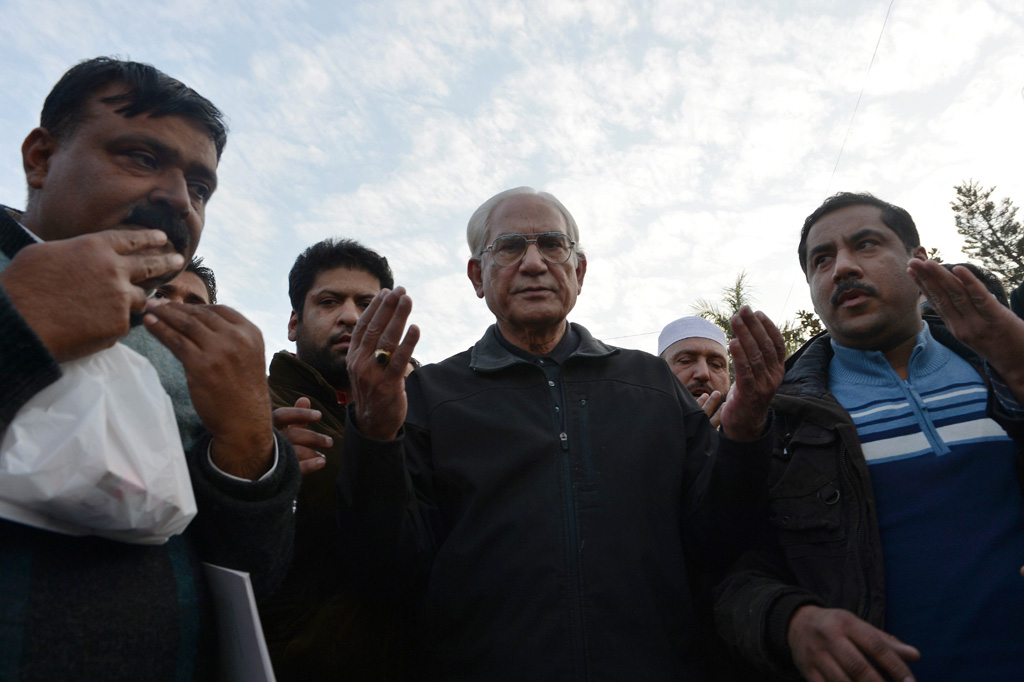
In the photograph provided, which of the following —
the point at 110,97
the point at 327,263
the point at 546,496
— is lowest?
the point at 546,496

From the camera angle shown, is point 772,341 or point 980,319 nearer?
point 980,319

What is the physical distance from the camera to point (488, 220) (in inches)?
112

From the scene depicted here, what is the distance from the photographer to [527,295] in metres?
2.61

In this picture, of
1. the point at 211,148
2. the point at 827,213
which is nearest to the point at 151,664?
the point at 211,148

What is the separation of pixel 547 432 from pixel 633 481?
0.32 m

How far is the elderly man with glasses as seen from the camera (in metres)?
1.86

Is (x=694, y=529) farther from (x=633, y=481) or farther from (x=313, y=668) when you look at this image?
(x=313, y=668)

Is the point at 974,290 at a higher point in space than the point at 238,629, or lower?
higher

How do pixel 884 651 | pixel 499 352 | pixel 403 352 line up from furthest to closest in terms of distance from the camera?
pixel 499 352, pixel 403 352, pixel 884 651

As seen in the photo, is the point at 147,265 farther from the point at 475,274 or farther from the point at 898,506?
the point at 898,506

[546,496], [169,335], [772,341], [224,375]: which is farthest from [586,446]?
[169,335]

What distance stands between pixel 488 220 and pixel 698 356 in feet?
7.26

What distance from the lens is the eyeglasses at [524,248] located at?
106 inches

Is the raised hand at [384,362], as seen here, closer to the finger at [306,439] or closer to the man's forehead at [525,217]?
the finger at [306,439]
